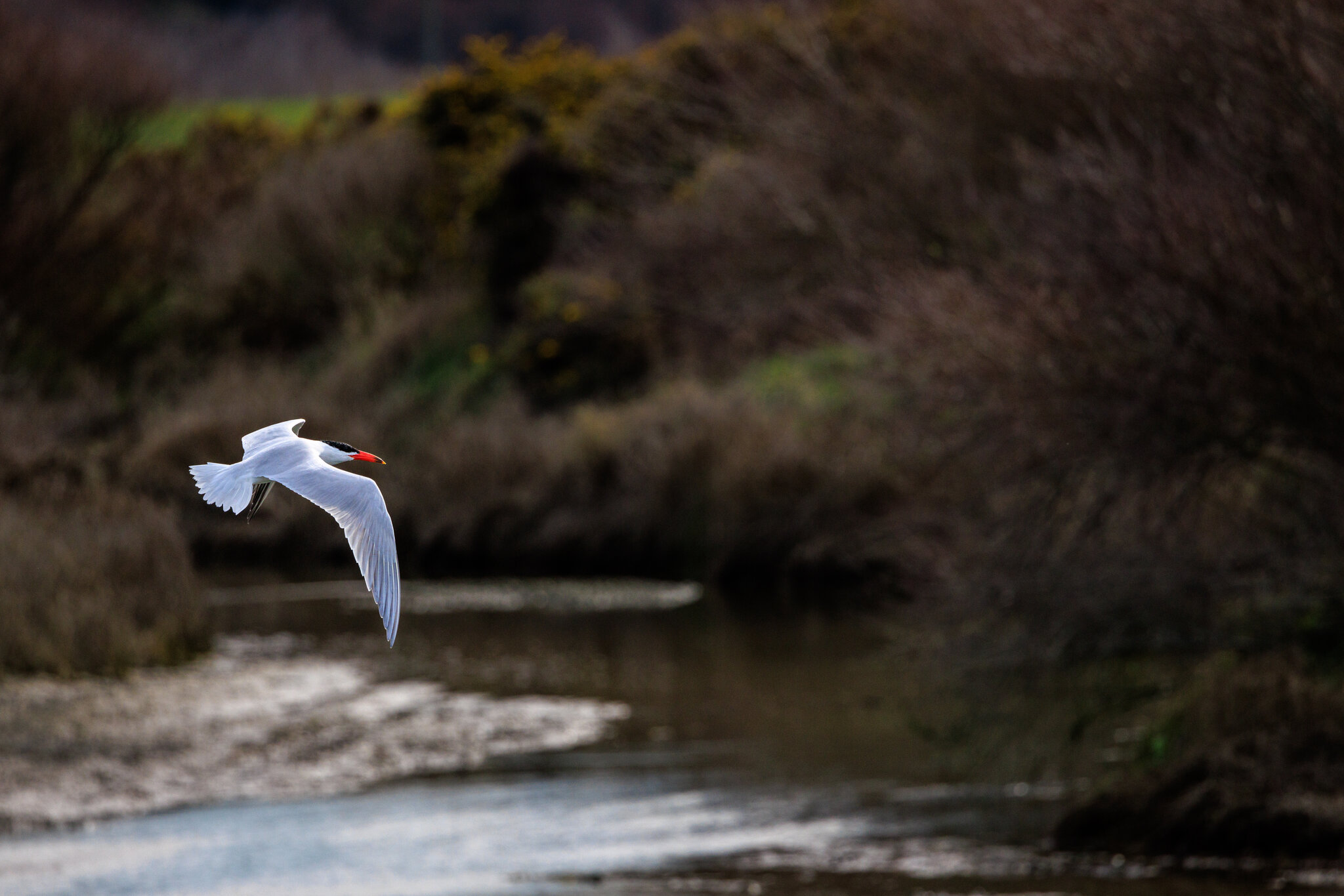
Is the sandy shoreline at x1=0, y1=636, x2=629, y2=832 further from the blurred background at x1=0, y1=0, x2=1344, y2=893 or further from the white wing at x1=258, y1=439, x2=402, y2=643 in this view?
the white wing at x1=258, y1=439, x2=402, y2=643

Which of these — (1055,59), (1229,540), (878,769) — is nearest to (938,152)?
(1055,59)

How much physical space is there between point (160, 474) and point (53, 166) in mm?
7513

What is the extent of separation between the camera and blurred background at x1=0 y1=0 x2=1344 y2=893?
1198 cm

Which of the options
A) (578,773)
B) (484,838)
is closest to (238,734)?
(578,773)

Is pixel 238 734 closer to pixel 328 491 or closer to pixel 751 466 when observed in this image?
pixel 751 466

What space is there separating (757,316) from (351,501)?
2392 centimetres

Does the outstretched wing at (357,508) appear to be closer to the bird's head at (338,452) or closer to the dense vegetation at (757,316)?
the bird's head at (338,452)

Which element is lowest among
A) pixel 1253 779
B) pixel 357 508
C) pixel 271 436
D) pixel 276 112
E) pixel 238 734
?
pixel 1253 779

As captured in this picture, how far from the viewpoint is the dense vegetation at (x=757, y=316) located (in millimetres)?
11945

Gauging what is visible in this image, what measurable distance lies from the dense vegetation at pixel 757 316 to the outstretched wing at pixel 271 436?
7.41 metres

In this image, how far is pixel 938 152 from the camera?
77.5 ft

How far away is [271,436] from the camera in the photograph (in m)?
5.92

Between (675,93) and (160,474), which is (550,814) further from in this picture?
(675,93)

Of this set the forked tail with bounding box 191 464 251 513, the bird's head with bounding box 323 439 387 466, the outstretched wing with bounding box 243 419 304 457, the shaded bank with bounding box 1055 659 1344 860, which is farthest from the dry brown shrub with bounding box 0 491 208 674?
the bird's head with bounding box 323 439 387 466
